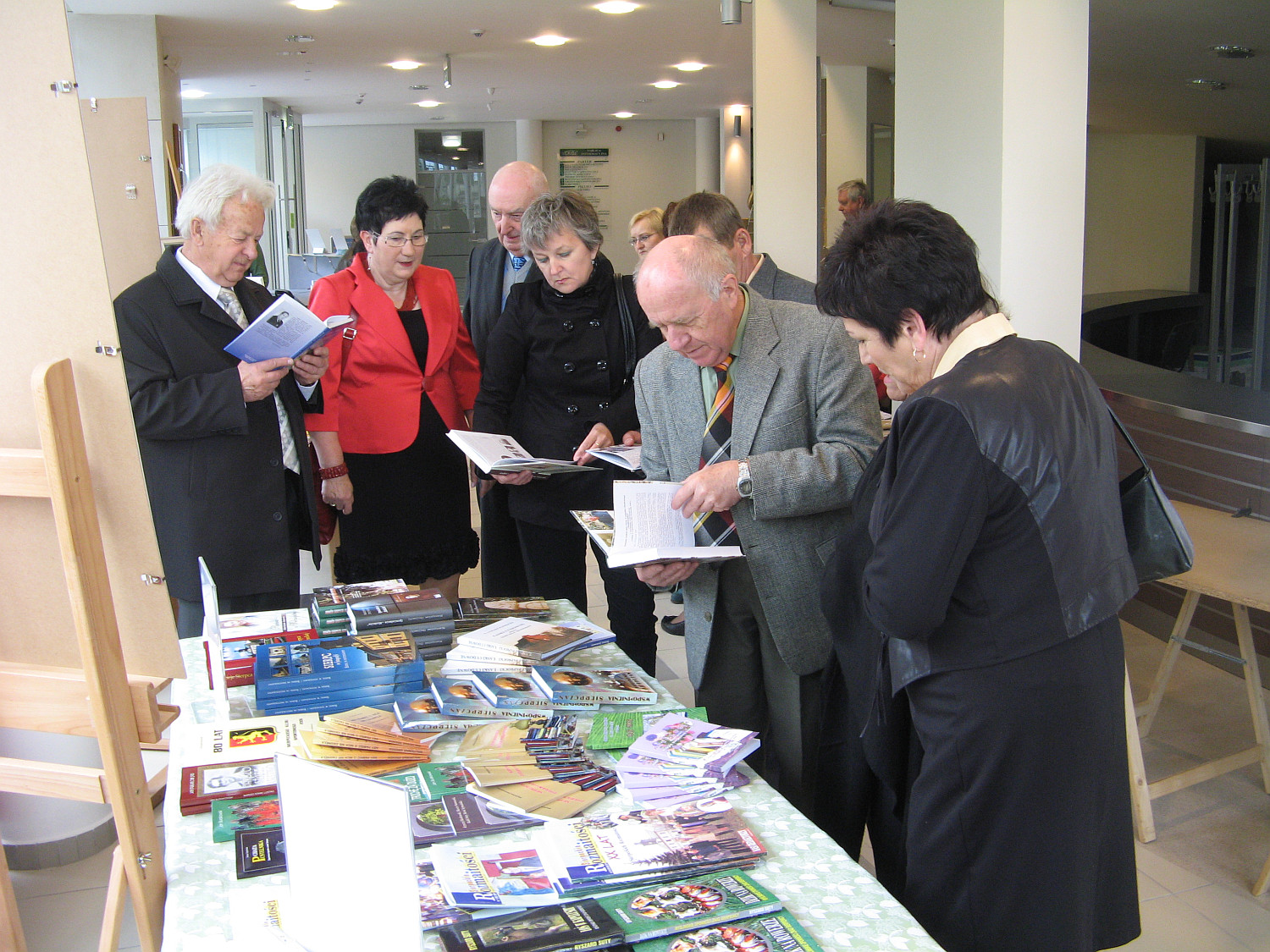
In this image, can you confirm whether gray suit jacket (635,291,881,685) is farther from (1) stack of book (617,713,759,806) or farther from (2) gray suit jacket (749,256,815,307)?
(2) gray suit jacket (749,256,815,307)

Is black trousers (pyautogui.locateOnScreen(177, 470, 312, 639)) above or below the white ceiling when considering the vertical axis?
below

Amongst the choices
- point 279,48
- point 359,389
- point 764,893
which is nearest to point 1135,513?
point 764,893

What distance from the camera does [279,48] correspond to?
320 inches

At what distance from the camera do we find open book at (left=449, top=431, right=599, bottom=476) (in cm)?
260

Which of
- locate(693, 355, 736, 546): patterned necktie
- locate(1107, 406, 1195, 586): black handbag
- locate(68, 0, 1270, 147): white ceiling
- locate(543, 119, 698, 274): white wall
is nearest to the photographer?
locate(1107, 406, 1195, 586): black handbag

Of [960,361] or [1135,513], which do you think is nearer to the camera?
[960,361]

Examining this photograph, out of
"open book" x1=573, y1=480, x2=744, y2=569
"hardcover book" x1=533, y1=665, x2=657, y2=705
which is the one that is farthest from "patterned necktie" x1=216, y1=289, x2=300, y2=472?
"hardcover book" x1=533, y1=665, x2=657, y2=705

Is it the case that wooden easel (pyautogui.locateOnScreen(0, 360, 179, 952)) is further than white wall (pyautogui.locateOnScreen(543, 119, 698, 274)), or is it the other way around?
white wall (pyautogui.locateOnScreen(543, 119, 698, 274))

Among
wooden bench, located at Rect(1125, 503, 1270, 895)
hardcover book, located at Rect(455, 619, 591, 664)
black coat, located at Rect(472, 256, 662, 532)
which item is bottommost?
wooden bench, located at Rect(1125, 503, 1270, 895)

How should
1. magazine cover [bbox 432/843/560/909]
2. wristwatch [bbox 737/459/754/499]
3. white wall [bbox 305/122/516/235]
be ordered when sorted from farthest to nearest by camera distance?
white wall [bbox 305/122/516/235] → wristwatch [bbox 737/459/754/499] → magazine cover [bbox 432/843/560/909]

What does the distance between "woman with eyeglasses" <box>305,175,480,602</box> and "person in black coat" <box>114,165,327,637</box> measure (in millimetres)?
397

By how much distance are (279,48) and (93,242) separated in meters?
7.41

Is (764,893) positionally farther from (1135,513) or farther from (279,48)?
(279,48)

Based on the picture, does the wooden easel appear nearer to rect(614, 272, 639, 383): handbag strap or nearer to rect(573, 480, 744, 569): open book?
rect(573, 480, 744, 569): open book
